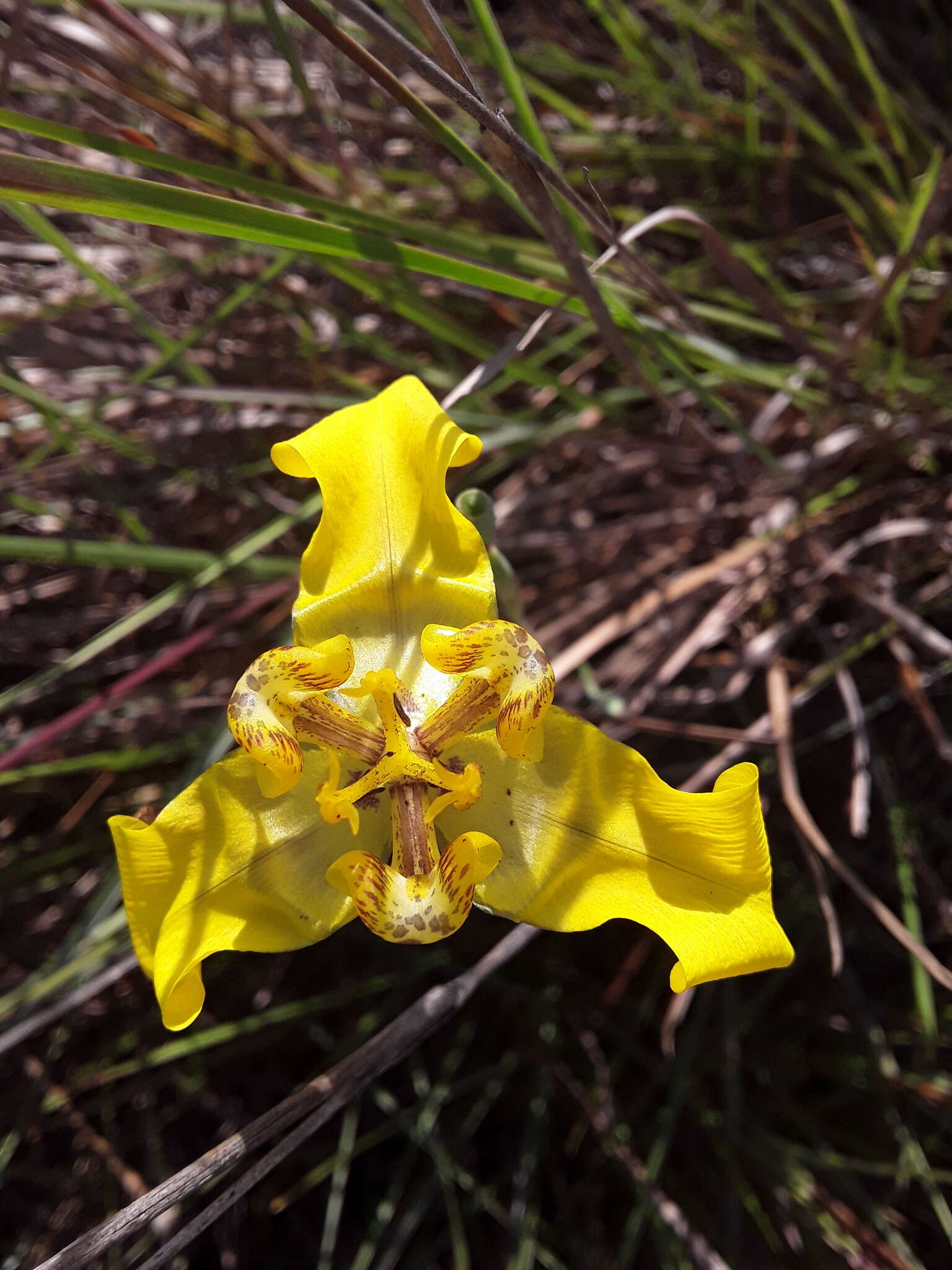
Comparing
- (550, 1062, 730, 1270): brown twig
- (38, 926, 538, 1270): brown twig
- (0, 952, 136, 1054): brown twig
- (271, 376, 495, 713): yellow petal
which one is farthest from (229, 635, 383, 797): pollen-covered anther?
(550, 1062, 730, 1270): brown twig

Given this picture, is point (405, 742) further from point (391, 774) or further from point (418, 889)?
point (418, 889)

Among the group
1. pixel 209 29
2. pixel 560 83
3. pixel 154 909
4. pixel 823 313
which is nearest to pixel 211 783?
pixel 154 909

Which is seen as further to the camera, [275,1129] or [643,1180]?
[643,1180]

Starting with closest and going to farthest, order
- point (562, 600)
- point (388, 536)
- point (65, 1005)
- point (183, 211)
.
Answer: point (183, 211), point (388, 536), point (65, 1005), point (562, 600)

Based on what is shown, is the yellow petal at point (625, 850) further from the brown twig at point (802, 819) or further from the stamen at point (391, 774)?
the brown twig at point (802, 819)

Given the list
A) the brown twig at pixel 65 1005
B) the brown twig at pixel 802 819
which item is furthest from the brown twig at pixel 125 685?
the brown twig at pixel 802 819

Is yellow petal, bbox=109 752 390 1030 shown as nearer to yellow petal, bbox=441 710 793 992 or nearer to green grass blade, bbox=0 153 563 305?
yellow petal, bbox=441 710 793 992

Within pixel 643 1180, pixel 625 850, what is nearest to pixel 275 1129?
pixel 625 850
